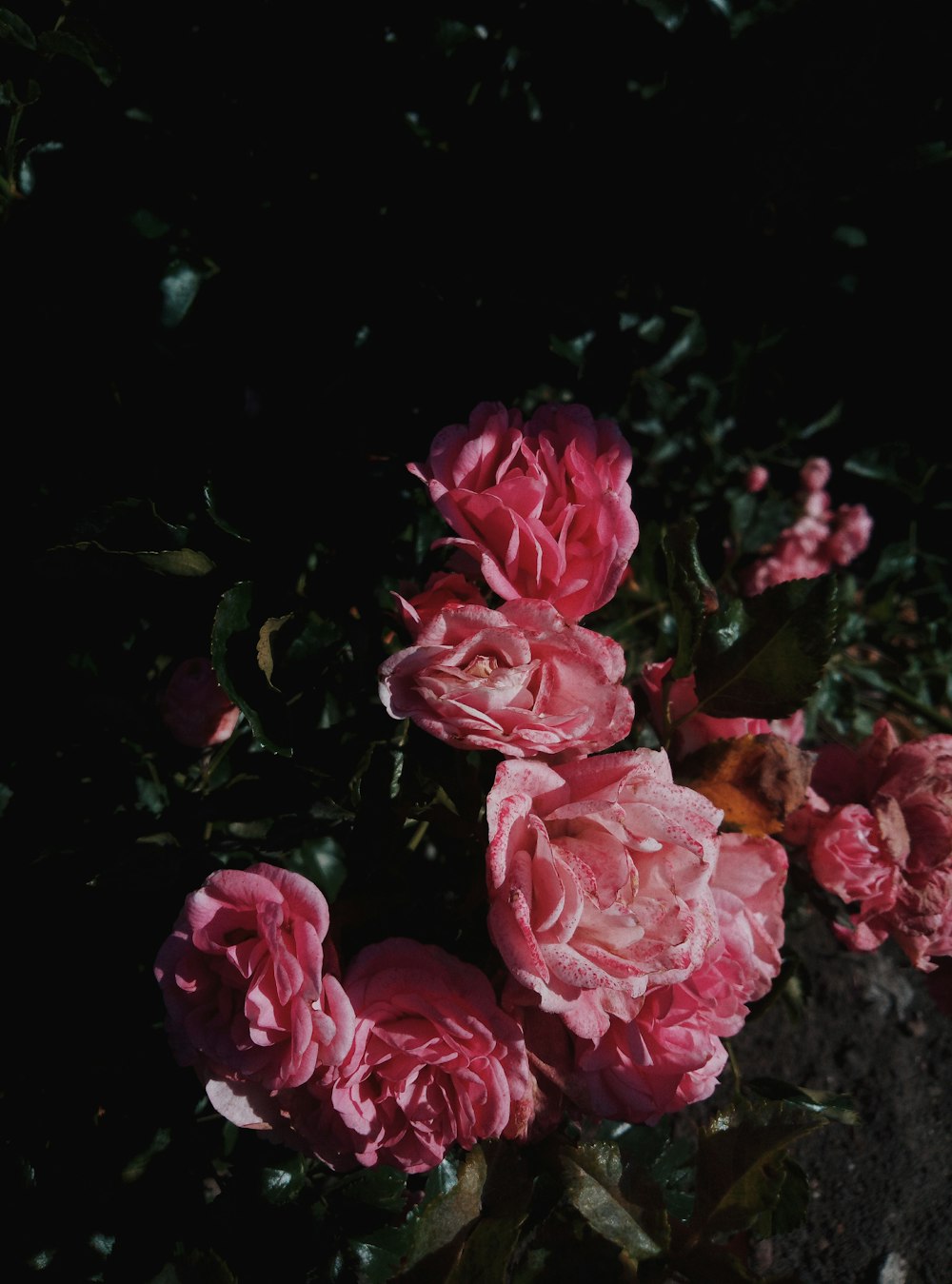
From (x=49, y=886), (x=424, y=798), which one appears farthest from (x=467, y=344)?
(x=49, y=886)

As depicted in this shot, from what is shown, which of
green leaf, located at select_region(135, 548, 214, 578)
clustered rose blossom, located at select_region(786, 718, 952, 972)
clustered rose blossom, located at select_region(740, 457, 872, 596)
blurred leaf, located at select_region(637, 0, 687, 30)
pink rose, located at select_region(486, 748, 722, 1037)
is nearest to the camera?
pink rose, located at select_region(486, 748, 722, 1037)

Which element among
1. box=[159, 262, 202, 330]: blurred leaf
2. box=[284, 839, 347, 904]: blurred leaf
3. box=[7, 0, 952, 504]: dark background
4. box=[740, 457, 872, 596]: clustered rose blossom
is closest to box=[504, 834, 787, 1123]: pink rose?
box=[284, 839, 347, 904]: blurred leaf

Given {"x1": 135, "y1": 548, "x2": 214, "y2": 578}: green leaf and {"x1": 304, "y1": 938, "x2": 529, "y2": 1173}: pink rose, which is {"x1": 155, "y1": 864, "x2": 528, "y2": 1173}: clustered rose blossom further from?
{"x1": 135, "y1": 548, "x2": 214, "y2": 578}: green leaf

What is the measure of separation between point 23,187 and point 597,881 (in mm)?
813

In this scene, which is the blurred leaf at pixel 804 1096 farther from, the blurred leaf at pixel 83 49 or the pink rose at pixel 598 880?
the blurred leaf at pixel 83 49

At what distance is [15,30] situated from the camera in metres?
0.78

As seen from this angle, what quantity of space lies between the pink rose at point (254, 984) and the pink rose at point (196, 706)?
298 millimetres

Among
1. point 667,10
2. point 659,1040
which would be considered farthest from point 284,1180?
point 667,10

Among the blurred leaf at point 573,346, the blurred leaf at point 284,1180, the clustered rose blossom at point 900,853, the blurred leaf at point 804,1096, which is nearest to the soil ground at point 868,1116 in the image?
the blurred leaf at point 804,1096

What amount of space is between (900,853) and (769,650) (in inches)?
9.0

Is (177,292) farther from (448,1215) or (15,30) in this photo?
(448,1215)

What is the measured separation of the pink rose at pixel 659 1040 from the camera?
0.65 meters

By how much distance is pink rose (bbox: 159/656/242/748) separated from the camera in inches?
35.9

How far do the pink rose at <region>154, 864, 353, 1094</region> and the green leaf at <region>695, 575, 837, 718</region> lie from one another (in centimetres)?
40
